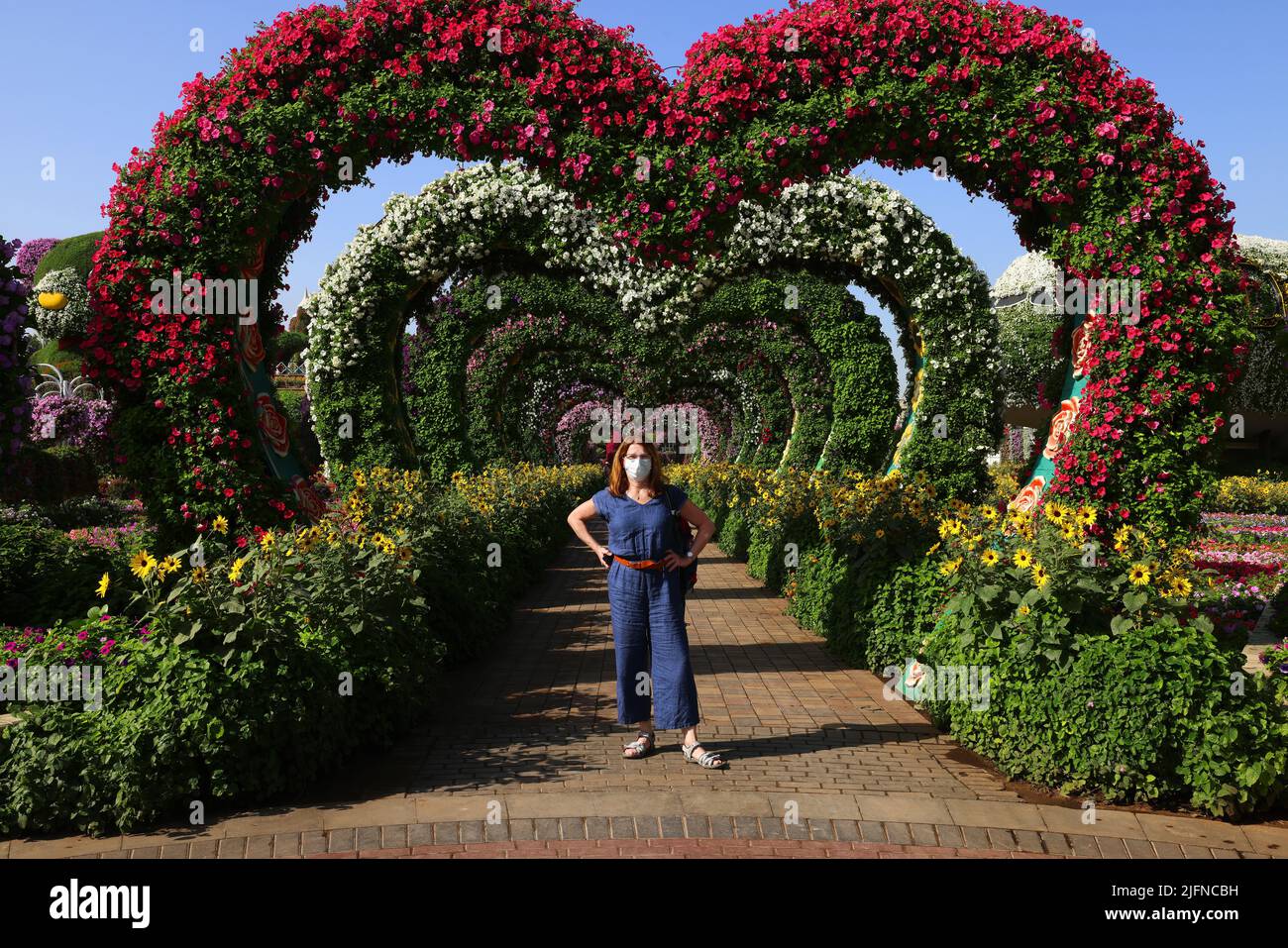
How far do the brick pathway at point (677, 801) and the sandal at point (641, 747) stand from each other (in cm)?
6

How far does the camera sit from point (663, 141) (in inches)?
265

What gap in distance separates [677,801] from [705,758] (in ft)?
2.01

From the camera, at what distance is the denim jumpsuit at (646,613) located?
5.26 meters

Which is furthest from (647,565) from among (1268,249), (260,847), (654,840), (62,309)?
(1268,249)

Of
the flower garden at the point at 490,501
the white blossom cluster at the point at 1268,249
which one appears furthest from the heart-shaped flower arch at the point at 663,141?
the white blossom cluster at the point at 1268,249

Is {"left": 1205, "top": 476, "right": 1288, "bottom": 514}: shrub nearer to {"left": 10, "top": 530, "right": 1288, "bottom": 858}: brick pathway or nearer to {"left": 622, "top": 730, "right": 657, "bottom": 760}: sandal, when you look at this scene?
{"left": 10, "top": 530, "right": 1288, "bottom": 858}: brick pathway

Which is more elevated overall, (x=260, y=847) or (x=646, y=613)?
(x=646, y=613)

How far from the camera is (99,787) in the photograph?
4.10 meters

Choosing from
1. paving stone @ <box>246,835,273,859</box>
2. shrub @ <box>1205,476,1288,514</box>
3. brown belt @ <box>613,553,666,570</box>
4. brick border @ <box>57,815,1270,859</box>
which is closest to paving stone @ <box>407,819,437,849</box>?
brick border @ <box>57,815,1270,859</box>

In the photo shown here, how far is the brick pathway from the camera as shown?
3.98 m

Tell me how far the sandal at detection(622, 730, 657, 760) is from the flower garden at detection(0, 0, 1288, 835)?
117 cm

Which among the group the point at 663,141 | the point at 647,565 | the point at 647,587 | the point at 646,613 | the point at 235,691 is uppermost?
the point at 663,141

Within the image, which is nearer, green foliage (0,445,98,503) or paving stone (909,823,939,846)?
paving stone (909,823,939,846)

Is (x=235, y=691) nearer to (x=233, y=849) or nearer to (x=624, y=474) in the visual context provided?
(x=233, y=849)
